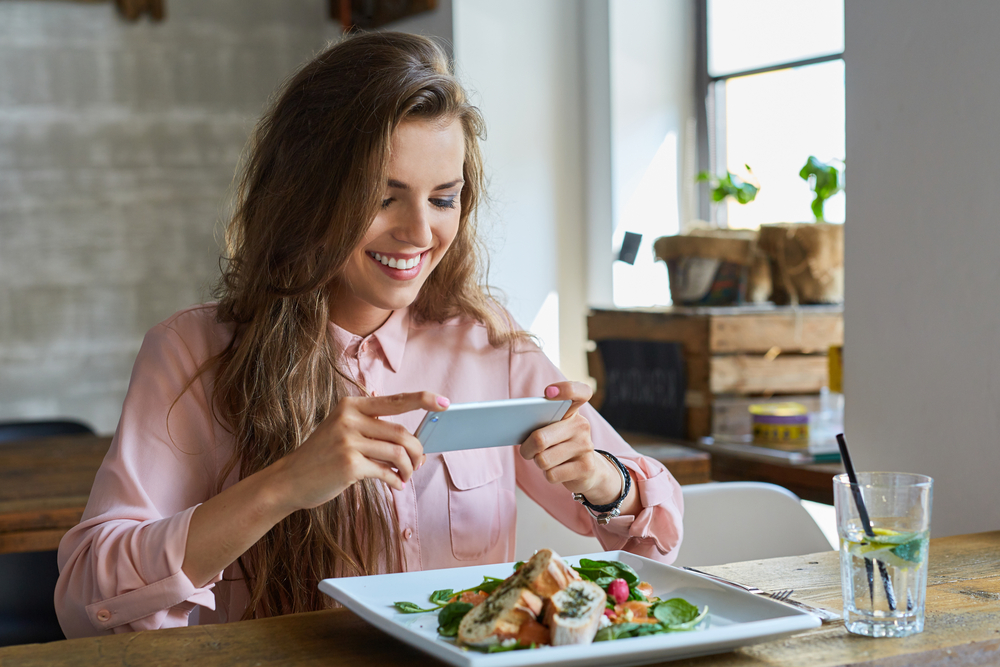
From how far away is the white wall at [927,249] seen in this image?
1.57 m

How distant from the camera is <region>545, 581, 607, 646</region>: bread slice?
858 millimetres

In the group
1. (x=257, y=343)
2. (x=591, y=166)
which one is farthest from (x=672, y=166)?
(x=257, y=343)

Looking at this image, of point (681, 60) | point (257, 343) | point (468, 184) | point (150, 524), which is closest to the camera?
point (150, 524)

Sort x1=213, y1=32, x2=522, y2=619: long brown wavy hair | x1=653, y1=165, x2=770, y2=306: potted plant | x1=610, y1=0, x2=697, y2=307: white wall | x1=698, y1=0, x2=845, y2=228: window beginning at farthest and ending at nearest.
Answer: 1. x1=610, y1=0, x2=697, y2=307: white wall
2. x1=698, y1=0, x2=845, y2=228: window
3. x1=653, y1=165, x2=770, y2=306: potted plant
4. x1=213, y1=32, x2=522, y2=619: long brown wavy hair

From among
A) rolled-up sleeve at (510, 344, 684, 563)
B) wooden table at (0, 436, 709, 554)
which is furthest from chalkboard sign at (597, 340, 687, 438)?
rolled-up sleeve at (510, 344, 684, 563)

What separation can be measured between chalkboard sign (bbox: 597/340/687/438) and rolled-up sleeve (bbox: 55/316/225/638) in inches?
56.9

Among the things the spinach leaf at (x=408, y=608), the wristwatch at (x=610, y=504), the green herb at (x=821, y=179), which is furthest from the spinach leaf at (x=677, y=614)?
the green herb at (x=821, y=179)

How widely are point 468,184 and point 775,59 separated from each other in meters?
1.82

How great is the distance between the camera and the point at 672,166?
10.9ft

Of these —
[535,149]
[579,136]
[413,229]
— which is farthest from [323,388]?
[579,136]

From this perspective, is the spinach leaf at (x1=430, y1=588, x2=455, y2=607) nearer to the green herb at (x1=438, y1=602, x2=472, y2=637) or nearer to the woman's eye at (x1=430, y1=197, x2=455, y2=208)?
the green herb at (x1=438, y1=602, x2=472, y2=637)

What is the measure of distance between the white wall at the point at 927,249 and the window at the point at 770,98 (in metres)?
1.05

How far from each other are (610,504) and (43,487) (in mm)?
1312

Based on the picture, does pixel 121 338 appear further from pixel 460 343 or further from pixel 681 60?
pixel 460 343
